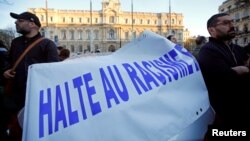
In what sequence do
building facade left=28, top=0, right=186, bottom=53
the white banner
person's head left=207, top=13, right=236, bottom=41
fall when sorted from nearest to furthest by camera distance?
1. the white banner
2. person's head left=207, top=13, right=236, bottom=41
3. building facade left=28, top=0, right=186, bottom=53

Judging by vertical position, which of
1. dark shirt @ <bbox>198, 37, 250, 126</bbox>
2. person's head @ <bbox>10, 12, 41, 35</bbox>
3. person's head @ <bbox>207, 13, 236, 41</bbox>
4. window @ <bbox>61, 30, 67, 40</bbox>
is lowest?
dark shirt @ <bbox>198, 37, 250, 126</bbox>

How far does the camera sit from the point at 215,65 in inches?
86.3

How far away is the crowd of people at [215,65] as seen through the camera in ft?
6.79

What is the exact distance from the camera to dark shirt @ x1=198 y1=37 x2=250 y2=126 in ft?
6.73

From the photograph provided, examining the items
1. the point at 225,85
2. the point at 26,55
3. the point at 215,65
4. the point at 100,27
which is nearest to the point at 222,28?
the point at 215,65

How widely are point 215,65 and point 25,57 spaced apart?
1.96m

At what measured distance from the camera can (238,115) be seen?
81.5 inches

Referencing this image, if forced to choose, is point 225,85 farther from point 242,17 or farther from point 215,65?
point 242,17

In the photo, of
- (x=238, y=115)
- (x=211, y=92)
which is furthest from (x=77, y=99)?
(x=238, y=115)

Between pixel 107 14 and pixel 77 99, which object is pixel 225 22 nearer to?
pixel 77 99

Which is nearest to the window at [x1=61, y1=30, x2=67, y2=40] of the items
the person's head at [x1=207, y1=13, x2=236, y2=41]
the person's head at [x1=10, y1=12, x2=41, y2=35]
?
the person's head at [x1=10, y1=12, x2=41, y2=35]

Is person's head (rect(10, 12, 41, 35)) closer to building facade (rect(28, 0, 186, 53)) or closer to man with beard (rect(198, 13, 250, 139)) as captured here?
man with beard (rect(198, 13, 250, 139))

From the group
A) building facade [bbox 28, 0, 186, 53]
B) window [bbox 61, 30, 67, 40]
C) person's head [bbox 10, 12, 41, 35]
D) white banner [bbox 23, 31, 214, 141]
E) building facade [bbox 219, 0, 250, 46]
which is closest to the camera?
white banner [bbox 23, 31, 214, 141]

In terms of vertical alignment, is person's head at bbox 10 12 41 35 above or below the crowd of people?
above
